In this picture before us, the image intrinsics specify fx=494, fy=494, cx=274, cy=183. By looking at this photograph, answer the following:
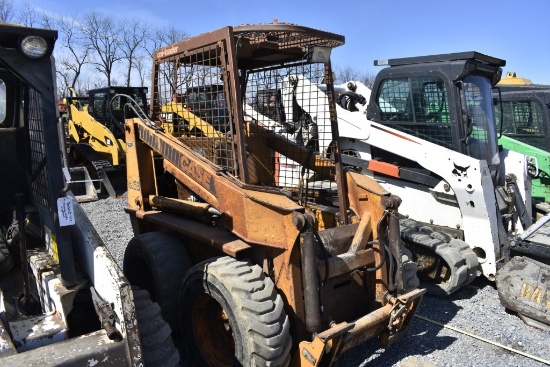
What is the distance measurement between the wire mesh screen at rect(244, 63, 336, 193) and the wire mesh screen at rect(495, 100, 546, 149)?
159 inches

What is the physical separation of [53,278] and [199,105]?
5.79 ft

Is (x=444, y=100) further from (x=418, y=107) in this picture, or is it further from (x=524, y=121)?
(x=524, y=121)

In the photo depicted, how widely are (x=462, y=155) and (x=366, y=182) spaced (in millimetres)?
1728

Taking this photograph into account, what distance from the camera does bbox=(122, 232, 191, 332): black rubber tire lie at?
409 centimetres

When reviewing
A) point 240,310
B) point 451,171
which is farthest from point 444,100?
point 240,310

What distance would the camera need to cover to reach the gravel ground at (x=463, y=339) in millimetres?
3991

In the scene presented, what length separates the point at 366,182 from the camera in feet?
13.7

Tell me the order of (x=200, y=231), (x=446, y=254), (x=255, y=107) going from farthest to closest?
1. (x=446, y=254)
2. (x=255, y=107)
3. (x=200, y=231)

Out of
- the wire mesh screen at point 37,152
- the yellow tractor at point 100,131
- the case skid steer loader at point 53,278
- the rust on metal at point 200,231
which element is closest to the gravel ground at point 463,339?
the rust on metal at point 200,231

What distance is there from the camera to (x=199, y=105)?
13.4 feet

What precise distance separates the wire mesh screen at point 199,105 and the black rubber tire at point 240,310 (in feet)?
2.65

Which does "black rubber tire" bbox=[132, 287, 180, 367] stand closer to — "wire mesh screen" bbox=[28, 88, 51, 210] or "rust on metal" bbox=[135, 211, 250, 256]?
"rust on metal" bbox=[135, 211, 250, 256]

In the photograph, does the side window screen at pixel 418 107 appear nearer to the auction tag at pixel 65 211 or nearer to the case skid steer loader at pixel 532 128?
the case skid steer loader at pixel 532 128

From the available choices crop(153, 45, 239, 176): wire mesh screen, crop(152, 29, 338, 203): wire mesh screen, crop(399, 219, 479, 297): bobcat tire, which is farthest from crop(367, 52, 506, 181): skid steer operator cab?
crop(153, 45, 239, 176): wire mesh screen
